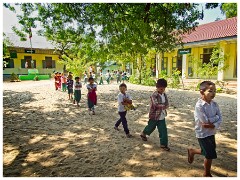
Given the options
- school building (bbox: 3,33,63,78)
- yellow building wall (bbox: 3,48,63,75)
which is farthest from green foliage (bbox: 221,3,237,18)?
yellow building wall (bbox: 3,48,63,75)

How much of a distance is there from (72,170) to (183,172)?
184 cm

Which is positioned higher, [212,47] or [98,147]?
[212,47]

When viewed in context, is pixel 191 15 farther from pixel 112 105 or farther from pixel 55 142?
pixel 55 142

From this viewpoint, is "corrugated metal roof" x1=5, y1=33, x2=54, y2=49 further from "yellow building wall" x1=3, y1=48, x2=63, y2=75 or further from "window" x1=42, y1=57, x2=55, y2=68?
"window" x1=42, y1=57, x2=55, y2=68

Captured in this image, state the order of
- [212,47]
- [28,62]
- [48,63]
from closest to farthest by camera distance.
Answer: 1. [212,47]
2. [28,62]
3. [48,63]

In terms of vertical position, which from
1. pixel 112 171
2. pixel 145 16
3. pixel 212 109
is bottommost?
pixel 112 171

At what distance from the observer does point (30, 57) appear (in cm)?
2941

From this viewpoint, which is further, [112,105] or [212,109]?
[112,105]

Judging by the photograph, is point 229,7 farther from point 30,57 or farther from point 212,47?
point 30,57

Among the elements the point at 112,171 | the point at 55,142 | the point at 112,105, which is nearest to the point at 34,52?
the point at 112,105

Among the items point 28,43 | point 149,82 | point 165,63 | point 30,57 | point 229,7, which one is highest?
point 229,7

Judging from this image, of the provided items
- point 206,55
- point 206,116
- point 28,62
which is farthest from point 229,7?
point 28,62

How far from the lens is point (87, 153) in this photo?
4.07m

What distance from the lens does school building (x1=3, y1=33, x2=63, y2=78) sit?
2747cm
